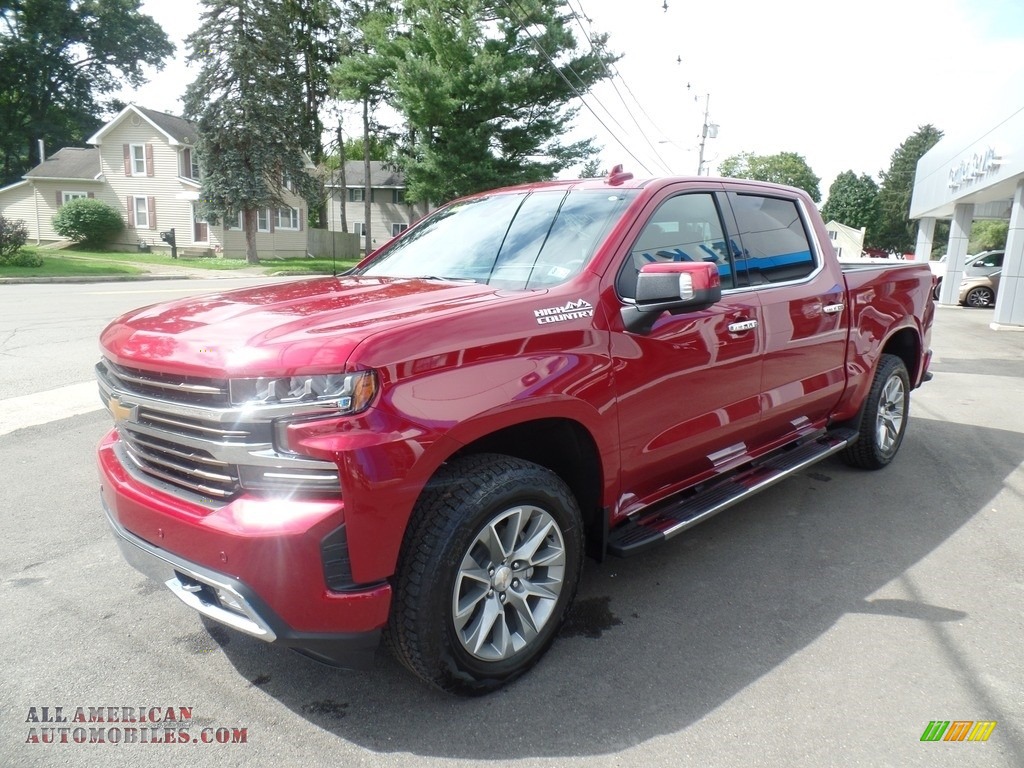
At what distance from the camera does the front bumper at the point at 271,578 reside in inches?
87.9

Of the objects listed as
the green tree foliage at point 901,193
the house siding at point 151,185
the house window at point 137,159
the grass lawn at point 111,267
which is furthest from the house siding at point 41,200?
the green tree foliage at point 901,193

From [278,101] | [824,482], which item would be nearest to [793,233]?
[824,482]

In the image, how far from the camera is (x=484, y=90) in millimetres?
28281

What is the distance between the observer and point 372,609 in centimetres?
236

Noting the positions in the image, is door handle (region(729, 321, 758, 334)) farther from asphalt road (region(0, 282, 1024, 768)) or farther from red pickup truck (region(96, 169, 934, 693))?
asphalt road (region(0, 282, 1024, 768))

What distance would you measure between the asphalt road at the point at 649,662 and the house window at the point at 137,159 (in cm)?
3991

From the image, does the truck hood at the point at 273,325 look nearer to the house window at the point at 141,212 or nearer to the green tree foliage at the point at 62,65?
the house window at the point at 141,212

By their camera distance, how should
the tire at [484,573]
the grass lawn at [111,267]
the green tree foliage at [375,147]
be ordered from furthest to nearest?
the green tree foliage at [375,147], the grass lawn at [111,267], the tire at [484,573]

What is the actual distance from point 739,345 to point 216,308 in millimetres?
2457

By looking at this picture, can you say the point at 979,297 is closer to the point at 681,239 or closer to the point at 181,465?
the point at 681,239

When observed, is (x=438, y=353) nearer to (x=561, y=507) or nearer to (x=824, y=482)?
(x=561, y=507)

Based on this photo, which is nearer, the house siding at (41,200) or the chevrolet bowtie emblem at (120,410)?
the chevrolet bowtie emblem at (120,410)

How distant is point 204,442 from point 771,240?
3296 mm

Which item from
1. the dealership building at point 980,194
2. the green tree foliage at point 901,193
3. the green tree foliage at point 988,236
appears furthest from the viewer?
the green tree foliage at point 901,193
